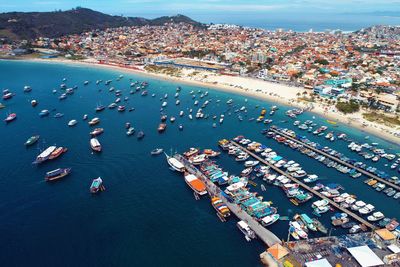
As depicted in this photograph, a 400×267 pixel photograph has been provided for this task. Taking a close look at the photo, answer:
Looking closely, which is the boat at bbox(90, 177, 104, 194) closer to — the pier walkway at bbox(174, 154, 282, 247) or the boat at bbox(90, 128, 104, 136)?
the pier walkway at bbox(174, 154, 282, 247)

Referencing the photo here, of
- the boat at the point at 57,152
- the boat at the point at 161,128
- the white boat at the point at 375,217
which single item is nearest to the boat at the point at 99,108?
the boat at the point at 161,128

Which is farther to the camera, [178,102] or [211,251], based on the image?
[178,102]

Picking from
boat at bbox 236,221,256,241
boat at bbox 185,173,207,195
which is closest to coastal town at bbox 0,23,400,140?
boat at bbox 185,173,207,195

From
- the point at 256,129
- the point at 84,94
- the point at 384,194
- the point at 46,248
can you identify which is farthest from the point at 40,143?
the point at 384,194

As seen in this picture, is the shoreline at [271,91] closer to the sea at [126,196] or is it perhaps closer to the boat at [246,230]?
the sea at [126,196]

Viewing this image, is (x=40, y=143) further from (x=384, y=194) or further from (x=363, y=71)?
(x=363, y=71)
